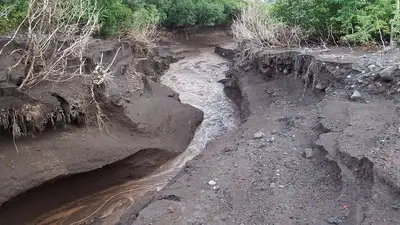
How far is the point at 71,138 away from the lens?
888 cm

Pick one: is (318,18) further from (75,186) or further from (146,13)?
(146,13)

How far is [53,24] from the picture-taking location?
32.4 feet

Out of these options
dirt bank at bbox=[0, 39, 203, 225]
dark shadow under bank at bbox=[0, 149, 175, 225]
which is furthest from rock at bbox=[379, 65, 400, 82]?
dark shadow under bank at bbox=[0, 149, 175, 225]

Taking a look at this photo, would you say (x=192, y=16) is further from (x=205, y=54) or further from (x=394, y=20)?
(x=394, y=20)

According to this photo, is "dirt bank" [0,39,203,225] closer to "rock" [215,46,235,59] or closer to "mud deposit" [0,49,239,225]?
"mud deposit" [0,49,239,225]

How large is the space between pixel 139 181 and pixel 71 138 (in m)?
1.67

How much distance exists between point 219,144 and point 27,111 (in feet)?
12.7

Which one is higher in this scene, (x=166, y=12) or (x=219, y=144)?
(x=166, y=12)

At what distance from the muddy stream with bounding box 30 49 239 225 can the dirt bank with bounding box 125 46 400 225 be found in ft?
3.55

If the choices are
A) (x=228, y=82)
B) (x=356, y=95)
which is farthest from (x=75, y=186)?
(x=228, y=82)

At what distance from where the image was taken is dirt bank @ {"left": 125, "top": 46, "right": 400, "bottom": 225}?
5.61 metres

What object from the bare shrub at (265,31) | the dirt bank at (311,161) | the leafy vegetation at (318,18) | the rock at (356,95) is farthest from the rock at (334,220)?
the bare shrub at (265,31)

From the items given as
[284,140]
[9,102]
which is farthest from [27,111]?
[284,140]

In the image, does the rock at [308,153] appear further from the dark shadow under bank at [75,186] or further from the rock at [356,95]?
the dark shadow under bank at [75,186]
